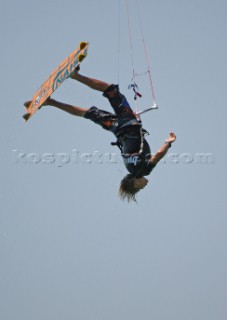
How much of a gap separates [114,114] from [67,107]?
0.78m

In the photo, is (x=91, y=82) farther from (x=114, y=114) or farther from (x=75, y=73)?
(x=114, y=114)

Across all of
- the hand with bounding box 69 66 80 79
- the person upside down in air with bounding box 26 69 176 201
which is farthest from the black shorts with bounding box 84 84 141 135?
the hand with bounding box 69 66 80 79

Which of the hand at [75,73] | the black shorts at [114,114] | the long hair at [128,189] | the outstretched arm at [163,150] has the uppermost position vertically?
the hand at [75,73]

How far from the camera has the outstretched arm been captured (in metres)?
9.97

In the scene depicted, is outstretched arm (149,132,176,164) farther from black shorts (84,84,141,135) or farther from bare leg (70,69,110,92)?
bare leg (70,69,110,92)

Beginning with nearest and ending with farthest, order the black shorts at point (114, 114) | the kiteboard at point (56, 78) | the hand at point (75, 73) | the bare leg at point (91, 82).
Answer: the kiteboard at point (56, 78) → the hand at point (75, 73) → the bare leg at point (91, 82) → the black shorts at point (114, 114)

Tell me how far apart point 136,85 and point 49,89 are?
1511 millimetres

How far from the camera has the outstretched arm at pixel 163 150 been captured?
997 centimetres

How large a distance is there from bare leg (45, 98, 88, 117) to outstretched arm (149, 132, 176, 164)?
1.44 metres

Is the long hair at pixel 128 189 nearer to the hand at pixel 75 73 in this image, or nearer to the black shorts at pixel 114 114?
the black shorts at pixel 114 114

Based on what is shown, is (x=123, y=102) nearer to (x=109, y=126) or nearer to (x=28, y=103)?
(x=109, y=126)

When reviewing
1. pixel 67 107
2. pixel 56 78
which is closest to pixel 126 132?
pixel 67 107

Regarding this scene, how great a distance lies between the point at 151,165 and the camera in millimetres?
10133

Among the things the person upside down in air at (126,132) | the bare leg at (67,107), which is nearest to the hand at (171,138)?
the person upside down in air at (126,132)
